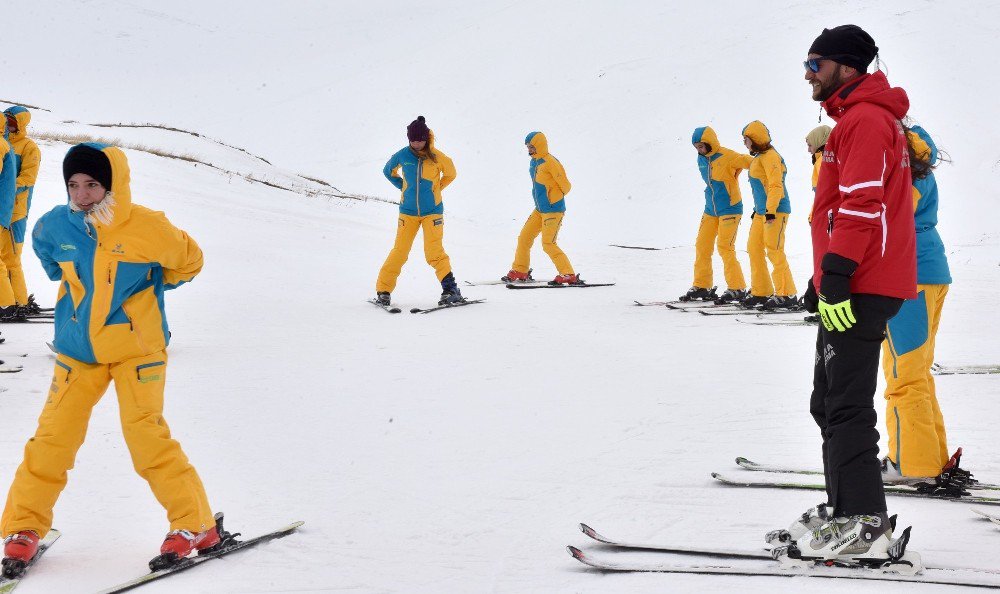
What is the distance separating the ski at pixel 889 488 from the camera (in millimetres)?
4340

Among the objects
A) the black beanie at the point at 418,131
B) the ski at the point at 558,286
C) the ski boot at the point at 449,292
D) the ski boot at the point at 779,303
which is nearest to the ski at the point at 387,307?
the ski boot at the point at 449,292

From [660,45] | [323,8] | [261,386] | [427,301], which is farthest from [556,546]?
[323,8]

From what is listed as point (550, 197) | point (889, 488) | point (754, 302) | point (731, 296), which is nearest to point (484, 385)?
point (889, 488)

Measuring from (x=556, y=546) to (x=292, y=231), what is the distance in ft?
42.1

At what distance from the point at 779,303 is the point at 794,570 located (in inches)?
291

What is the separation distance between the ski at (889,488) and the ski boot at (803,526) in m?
0.81

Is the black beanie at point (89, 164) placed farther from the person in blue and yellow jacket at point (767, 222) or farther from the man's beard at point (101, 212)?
the person in blue and yellow jacket at point (767, 222)

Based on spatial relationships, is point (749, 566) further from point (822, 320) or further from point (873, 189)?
point (873, 189)

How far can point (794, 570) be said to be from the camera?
11.6 feet

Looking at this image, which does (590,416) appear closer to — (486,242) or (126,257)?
(126,257)

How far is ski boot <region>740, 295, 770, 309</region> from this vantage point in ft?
35.2

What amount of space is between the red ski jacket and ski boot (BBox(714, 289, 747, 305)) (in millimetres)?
7586

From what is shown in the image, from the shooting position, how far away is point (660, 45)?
3984 centimetres

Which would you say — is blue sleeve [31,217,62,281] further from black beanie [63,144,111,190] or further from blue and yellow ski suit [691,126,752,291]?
blue and yellow ski suit [691,126,752,291]
